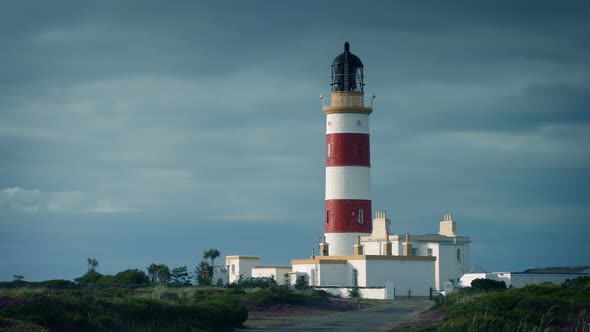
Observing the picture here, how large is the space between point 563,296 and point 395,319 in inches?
300

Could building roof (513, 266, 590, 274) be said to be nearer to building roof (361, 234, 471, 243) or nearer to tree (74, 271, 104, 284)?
building roof (361, 234, 471, 243)

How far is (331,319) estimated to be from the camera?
3522 centimetres

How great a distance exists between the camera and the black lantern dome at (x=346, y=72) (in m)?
57.7

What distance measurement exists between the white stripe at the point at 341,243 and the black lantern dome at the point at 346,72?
31.6ft

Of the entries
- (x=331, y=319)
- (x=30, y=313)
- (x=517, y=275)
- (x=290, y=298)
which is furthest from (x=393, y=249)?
(x=30, y=313)

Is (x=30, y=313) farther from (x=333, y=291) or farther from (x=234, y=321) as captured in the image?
Result: (x=333, y=291)

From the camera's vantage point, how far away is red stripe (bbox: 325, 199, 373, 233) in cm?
5541

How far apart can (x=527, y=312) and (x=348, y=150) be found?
3143 cm

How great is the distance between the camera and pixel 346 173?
182 feet

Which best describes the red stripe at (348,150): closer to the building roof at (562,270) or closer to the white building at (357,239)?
the white building at (357,239)

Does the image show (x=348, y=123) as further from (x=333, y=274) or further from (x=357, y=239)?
(x=333, y=274)

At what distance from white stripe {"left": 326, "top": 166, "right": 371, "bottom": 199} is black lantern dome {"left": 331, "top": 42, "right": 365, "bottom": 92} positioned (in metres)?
5.65

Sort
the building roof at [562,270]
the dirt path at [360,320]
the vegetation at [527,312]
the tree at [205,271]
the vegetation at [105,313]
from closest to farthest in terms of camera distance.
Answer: the vegetation at [527,312]
the vegetation at [105,313]
the dirt path at [360,320]
the building roof at [562,270]
the tree at [205,271]

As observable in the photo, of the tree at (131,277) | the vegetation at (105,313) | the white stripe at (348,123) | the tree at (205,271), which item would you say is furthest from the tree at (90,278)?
the vegetation at (105,313)
